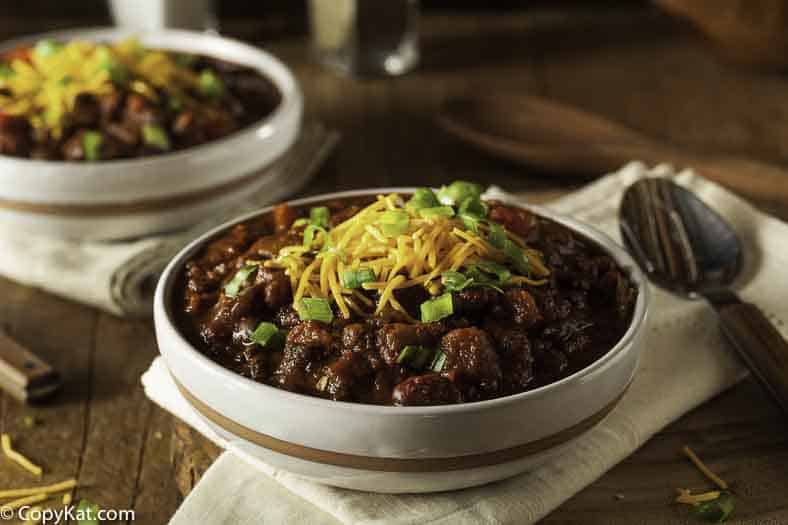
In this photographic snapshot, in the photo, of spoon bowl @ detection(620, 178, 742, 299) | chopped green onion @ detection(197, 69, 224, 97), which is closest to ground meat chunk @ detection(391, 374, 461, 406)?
spoon bowl @ detection(620, 178, 742, 299)

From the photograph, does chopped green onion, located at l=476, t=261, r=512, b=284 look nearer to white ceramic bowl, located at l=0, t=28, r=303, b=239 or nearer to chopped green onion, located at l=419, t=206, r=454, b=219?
chopped green onion, located at l=419, t=206, r=454, b=219

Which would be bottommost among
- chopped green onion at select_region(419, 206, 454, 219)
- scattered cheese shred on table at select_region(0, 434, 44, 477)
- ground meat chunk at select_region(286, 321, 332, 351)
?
scattered cheese shred on table at select_region(0, 434, 44, 477)

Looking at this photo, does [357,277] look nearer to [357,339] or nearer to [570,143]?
[357,339]

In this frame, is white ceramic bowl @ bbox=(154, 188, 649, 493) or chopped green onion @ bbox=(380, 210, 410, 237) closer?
white ceramic bowl @ bbox=(154, 188, 649, 493)

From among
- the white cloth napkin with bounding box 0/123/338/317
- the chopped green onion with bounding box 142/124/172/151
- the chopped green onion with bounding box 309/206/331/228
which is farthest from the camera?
the chopped green onion with bounding box 142/124/172/151

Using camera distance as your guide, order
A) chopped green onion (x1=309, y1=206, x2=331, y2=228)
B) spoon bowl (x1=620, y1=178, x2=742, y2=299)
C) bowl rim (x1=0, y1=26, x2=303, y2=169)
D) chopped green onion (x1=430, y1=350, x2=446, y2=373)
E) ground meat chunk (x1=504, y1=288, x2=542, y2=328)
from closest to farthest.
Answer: chopped green onion (x1=430, y1=350, x2=446, y2=373)
ground meat chunk (x1=504, y1=288, x2=542, y2=328)
chopped green onion (x1=309, y1=206, x2=331, y2=228)
spoon bowl (x1=620, y1=178, x2=742, y2=299)
bowl rim (x1=0, y1=26, x2=303, y2=169)

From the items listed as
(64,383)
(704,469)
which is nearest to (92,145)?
(64,383)

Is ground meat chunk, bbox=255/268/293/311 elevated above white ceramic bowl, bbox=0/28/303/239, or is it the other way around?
ground meat chunk, bbox=255/268/293/311
